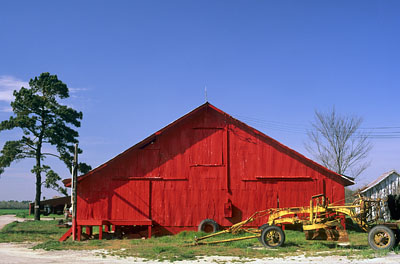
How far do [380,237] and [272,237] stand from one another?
163 inches

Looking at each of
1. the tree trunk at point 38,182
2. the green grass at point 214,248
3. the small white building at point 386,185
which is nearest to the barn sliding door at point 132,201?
the green grass at point 214,248

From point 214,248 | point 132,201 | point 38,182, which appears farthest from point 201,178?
point 38,182

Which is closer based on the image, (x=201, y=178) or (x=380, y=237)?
(x=380, y=237)

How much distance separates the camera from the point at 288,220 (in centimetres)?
1877

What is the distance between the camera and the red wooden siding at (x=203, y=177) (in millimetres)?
25234

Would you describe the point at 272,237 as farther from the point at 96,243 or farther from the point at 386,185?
the point at 386,185

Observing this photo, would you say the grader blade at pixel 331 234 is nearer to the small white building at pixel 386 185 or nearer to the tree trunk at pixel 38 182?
the small white building at pixel 386 185

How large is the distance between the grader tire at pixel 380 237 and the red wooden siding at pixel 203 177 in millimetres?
9108

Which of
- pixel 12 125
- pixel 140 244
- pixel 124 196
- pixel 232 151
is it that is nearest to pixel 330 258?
pixel 140 244

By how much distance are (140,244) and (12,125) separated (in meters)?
29.1

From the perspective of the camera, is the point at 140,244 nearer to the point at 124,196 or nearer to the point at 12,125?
the point at 124,196

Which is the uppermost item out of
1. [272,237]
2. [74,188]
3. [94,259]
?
[74,188]

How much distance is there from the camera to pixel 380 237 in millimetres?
16672

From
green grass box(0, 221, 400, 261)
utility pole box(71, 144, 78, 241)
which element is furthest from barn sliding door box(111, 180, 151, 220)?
utility pole box(71, 144, 78, 241)
